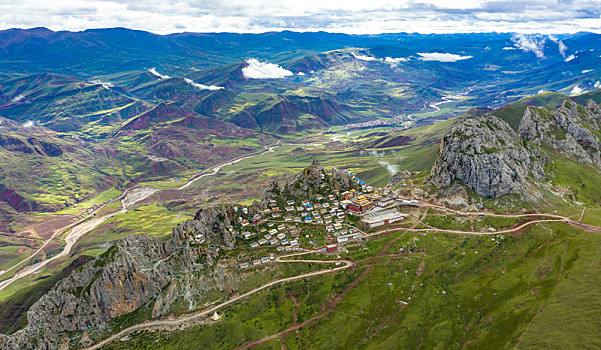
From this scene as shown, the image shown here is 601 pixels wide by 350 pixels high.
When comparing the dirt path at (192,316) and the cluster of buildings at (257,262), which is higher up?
the cluster of buildings at (257,262)

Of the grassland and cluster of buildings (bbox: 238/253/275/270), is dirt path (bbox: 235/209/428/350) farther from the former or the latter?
cluster of buildings (bbox: 238/253/275/270)

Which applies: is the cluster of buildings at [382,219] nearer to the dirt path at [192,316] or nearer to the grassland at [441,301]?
the grassland at [441,301]

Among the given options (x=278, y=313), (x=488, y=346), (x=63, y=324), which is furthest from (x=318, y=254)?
(x=63, y=324)

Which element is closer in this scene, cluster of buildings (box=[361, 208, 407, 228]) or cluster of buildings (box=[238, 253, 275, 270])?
cluster of buildings (box=[238, 253, 275, 270])

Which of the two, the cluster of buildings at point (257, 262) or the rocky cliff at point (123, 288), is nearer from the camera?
the rocky cliff at point (123, 288)

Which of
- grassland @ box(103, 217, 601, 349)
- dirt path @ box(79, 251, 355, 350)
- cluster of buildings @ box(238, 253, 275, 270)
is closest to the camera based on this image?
grassland @ box(103, 217, 601, 349)

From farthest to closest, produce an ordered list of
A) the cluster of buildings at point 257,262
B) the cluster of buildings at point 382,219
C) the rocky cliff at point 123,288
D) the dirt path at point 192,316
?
the cluster of buildings at point 382,219 → the cluster of buildings at point 257,262 → the rocky cliff at point 123,288 → the dirt path at point 192,316

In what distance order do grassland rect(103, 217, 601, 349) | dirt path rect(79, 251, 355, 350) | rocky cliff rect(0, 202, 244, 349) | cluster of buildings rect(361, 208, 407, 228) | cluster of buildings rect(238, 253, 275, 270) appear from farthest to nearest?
cluster of buildings rect(361, 208, 407, 228)
cluster of buildings rect(238, 253, 275, 270)
rocky cliff rect(0, 202, 244, 349)
dirt path rect(79, 251, 355, 350)
grassland rect(103, 217, 601, 349)

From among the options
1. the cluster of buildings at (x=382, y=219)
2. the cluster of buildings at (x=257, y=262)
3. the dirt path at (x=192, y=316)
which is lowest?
the dirt path at (x=192, y=316)

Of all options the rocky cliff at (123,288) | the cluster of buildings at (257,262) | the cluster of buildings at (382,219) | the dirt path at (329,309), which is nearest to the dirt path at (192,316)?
the rocky cliff at (123,288)

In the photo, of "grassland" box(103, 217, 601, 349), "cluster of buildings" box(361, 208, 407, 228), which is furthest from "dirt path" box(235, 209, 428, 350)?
"cluster of buildings" box(361, 208, 407, 228)

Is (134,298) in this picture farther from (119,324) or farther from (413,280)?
(413,280)
